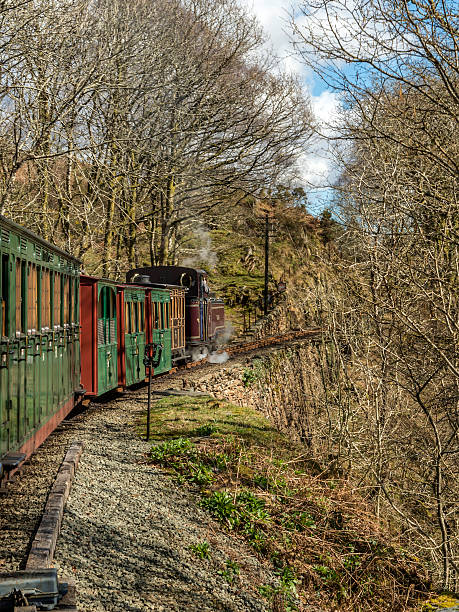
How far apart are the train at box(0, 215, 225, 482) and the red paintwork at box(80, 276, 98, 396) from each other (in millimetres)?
17

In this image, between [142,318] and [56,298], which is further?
[142,318]

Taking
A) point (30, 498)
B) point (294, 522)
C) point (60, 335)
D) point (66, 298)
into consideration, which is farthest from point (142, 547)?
point (66, 298)

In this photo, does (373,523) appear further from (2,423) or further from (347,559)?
(2,423)

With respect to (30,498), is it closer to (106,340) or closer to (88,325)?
(88,325)

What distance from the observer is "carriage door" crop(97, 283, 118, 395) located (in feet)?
39.7

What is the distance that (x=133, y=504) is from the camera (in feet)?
23.4

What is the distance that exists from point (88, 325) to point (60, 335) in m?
2.80

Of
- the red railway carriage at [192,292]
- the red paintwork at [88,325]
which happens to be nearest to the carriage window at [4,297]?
the red paintwork at [88,325]

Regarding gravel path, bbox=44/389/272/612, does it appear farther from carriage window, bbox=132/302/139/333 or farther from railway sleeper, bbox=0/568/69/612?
carriage window, bbox=132/302/139/333

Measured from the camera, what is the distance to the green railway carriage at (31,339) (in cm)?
566

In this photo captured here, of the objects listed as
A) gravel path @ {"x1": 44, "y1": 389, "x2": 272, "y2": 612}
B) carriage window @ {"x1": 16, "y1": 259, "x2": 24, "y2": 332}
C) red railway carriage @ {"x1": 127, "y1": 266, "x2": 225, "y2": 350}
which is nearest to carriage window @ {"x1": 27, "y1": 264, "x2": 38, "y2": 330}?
carriage window @ {"x1": 16, "y1": 259, "x2": 24, "y2": 332}

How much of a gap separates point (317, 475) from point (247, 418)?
3146 millimetres

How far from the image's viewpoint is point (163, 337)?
17.9 metres

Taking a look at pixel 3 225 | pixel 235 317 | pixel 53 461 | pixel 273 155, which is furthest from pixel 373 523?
pixel 235 317
